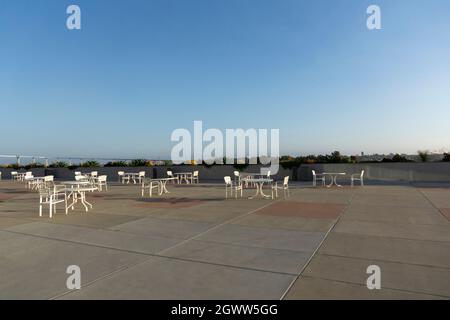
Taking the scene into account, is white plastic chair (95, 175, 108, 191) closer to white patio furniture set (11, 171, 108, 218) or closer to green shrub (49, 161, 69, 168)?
white patio furniture set (11, 171, 108, 218)

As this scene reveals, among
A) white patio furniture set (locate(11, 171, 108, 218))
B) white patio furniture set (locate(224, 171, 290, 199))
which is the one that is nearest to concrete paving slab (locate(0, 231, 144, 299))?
white patio furniture set (locate(11, 171, 108, 218))

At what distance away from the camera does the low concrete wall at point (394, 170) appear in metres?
16.5

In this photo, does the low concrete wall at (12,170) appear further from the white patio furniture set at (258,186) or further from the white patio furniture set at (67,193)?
the white patio furniture set at (258,186)

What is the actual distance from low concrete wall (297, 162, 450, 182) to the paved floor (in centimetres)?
1068

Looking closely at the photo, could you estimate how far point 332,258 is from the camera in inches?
154

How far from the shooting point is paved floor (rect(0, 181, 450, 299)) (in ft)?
9.84

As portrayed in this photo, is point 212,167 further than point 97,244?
Yes

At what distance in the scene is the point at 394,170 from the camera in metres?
17.3

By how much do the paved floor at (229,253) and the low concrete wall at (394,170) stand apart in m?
10.7

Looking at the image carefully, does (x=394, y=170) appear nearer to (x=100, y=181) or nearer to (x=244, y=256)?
(x=100, y=181)

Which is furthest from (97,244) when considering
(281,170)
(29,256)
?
(281,170)

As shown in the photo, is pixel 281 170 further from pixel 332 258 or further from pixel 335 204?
pixel 332 258

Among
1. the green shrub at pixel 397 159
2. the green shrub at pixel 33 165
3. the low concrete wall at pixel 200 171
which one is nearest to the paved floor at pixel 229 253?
the green shrub at pixel 397 159
